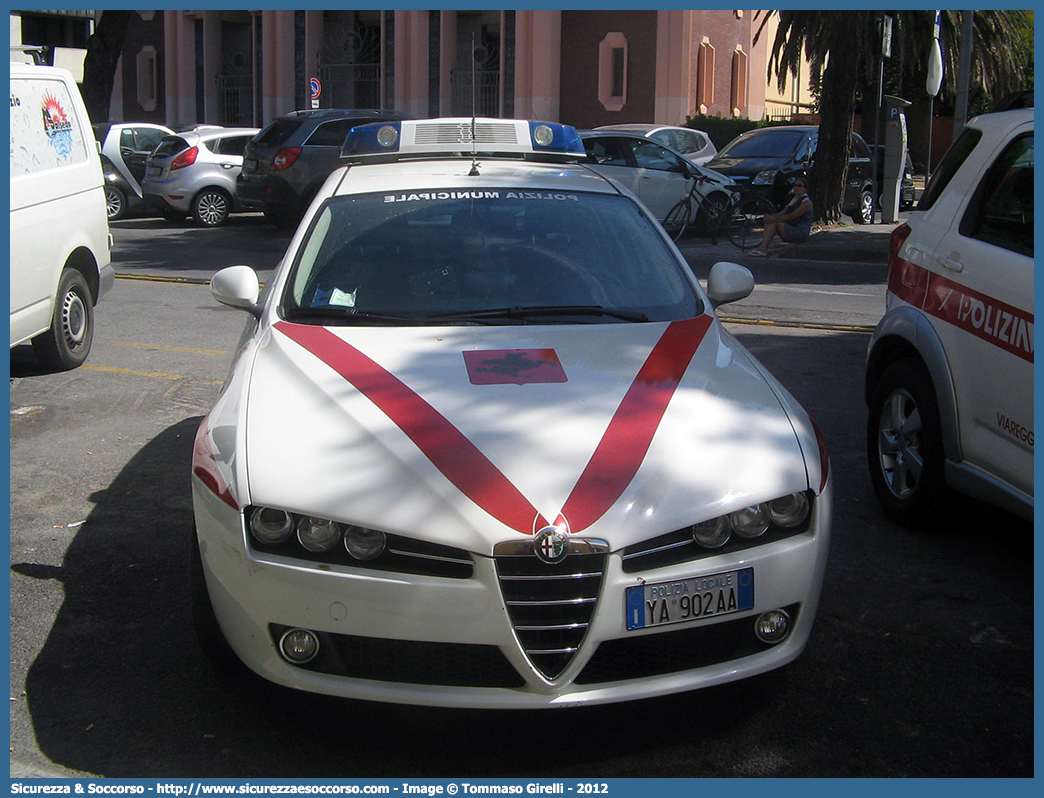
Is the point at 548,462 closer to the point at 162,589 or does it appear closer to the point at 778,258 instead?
the point at 162,589

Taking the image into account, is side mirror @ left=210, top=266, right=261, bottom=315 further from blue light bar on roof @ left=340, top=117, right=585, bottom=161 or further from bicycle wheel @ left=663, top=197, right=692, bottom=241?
bicycle wheel @ left=663, top=197, right=692, bottom=241

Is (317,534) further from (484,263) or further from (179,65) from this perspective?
(179,65)

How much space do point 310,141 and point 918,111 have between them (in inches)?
1079

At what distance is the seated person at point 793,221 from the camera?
15562mm

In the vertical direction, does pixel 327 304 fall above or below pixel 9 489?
above

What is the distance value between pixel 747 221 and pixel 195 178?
8.69 m

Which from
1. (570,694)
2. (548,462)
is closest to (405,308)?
(548,462)

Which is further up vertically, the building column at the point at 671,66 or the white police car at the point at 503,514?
the building column at the point at 671,66

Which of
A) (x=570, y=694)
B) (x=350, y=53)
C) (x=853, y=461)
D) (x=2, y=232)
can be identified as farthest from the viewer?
(x=350, y=53)

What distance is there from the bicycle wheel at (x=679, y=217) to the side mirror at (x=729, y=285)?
469 inches

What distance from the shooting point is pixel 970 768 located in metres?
3.14

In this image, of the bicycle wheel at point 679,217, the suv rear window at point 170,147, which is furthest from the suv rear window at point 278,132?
the bicycle wheel at point 679,217

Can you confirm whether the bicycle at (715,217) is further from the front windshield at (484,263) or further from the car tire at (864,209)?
the front windshield at (484,263)

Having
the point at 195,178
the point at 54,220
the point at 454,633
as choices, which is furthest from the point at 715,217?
the point at 454,633
